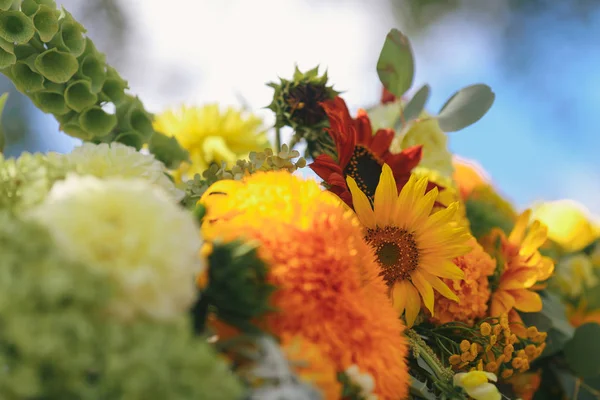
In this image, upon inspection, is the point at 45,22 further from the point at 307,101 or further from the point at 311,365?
the point at 311,365

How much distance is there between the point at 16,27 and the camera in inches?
17.8

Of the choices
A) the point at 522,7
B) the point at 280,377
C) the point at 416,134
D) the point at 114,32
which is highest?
the point at 114,32

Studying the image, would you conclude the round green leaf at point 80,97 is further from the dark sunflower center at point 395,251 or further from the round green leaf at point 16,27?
the dark sunflower center at point 395,251

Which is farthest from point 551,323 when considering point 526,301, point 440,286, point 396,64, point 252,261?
point 252,261

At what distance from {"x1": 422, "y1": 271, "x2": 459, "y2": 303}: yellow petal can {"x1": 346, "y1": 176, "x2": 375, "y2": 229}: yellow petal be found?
0.06 metres

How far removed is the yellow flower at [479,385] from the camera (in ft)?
1.20

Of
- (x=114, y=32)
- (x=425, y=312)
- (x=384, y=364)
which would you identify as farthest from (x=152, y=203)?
(x=114, y=32)

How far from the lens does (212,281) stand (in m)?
0.27

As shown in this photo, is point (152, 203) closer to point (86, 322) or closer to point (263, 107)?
point (86, 322)

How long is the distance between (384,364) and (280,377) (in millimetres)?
88

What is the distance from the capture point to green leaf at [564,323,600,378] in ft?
1.87

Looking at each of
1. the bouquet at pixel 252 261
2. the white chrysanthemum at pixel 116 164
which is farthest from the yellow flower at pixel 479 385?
the white chrysanthemum at pixel 116 164

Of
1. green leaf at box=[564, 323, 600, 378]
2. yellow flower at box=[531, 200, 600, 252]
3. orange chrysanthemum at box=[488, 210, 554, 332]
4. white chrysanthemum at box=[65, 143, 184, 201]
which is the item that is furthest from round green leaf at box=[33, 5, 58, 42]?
yellow flower at box=[531, 200, 600, 252]

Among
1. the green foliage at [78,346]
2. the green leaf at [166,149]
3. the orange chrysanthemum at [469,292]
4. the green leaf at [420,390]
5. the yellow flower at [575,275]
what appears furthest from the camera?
the yellow flower at [575,275]
